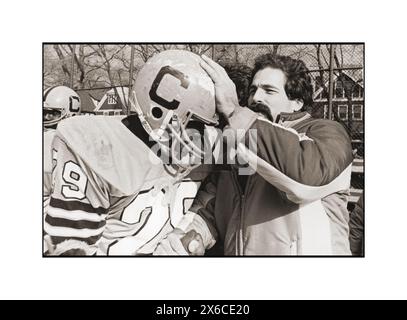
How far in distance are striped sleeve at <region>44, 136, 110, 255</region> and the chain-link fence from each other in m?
0.36

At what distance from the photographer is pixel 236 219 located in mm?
4230

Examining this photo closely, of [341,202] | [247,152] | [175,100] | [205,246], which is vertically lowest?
[205,246]

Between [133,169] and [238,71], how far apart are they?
0.86m

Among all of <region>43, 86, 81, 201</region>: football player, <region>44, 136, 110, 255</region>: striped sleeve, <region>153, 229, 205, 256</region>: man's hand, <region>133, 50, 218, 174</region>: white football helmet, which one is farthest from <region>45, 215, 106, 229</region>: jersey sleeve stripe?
<region>133, 50, 218, 174</region>: white football helmet

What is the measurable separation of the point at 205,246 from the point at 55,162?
1.04 metres

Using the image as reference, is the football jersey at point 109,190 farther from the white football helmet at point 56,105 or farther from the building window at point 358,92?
the building window at point 358,92

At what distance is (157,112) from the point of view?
4.17 meters

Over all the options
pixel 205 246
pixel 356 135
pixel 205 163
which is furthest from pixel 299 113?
pixel 205 246

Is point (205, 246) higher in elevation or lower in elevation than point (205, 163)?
lower

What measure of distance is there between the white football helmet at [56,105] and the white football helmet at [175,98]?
0.41m

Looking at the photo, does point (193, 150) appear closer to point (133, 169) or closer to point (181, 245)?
point (133, 169)

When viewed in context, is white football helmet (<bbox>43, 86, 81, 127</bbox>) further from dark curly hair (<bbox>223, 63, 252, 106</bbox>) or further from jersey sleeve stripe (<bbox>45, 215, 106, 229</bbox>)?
dark curly hair (<bbox>223, 63, 252, 106</bbox>)

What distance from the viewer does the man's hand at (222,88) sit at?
415 centimetres

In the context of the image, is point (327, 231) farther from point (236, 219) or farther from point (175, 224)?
point (175, 224)
